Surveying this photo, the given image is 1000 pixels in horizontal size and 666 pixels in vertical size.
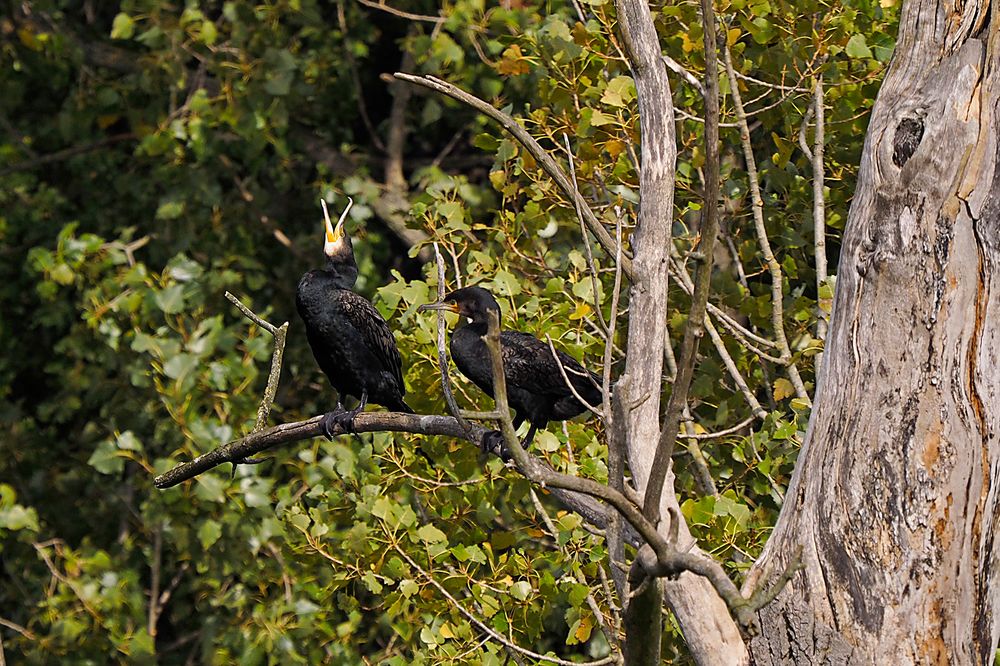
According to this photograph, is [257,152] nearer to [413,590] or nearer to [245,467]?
[245,467]

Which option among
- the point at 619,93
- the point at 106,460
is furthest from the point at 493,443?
the point at 106,460

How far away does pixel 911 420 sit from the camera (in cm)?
268

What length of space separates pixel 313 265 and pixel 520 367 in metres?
3.37

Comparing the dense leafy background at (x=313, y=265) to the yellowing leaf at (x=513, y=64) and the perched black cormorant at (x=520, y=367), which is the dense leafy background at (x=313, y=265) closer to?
the yellowing leaf at (x=513, y=64)

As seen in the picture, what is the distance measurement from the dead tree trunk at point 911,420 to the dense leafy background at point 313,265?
0.82 meters

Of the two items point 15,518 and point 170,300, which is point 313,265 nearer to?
point 170,300

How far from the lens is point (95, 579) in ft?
21.6

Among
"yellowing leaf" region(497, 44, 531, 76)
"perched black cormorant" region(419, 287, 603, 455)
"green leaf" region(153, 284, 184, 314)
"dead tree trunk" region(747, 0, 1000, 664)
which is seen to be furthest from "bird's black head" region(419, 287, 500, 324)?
"green leaf" region(153, 284, 184, 314)

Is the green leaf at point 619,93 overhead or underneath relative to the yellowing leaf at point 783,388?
overhead

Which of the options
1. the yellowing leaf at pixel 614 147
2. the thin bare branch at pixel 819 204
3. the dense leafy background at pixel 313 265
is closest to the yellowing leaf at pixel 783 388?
the dense leafy background at pixel 313 265

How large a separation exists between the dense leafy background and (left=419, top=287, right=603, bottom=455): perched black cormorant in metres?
0.21

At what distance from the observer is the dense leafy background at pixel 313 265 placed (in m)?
4.16

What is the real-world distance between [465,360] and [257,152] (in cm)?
312

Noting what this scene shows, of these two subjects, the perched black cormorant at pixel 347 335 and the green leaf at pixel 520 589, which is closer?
the green leaf at pixel 520 589
